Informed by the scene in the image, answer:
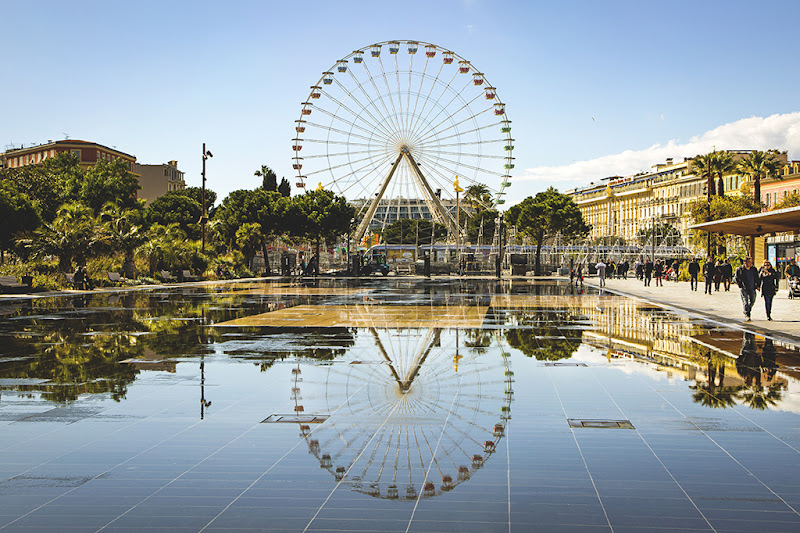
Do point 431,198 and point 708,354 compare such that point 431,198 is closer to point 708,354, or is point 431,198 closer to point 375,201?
point 375,201

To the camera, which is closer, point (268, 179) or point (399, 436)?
point (399, 436)

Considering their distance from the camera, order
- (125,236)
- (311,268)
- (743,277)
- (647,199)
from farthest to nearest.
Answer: (647,199)
(311,268)
(125,236)
(743,277)

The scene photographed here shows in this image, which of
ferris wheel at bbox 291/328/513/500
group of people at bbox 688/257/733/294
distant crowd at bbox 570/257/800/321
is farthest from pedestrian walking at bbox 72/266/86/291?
ferris wheel at bbox 291/328/513/500

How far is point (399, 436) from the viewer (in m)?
6.44

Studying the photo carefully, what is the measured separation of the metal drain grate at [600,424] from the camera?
6.89 meters

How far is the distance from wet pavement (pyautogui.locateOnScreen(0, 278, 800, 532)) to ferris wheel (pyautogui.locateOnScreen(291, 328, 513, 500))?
0.03 m

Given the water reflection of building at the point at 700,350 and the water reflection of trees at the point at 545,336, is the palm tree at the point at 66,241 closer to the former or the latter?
the water reflection of trees at the point at 545,336

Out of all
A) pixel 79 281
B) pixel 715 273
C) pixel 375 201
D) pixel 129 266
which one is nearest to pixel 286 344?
pixel 79 281

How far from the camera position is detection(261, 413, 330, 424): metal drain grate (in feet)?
23.3

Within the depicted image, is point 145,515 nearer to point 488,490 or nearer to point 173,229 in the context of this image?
point 488,490

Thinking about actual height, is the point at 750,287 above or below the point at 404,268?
above

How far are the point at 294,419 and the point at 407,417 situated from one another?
1.05 metres

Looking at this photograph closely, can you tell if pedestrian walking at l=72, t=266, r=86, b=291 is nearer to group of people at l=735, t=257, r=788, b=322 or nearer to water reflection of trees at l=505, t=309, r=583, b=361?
water reflection of trees at l=505, t=309, r=583, b=361

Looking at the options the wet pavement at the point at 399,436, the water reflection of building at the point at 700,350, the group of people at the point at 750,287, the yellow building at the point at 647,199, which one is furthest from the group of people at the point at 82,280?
the yellow building at the point at 647,199
